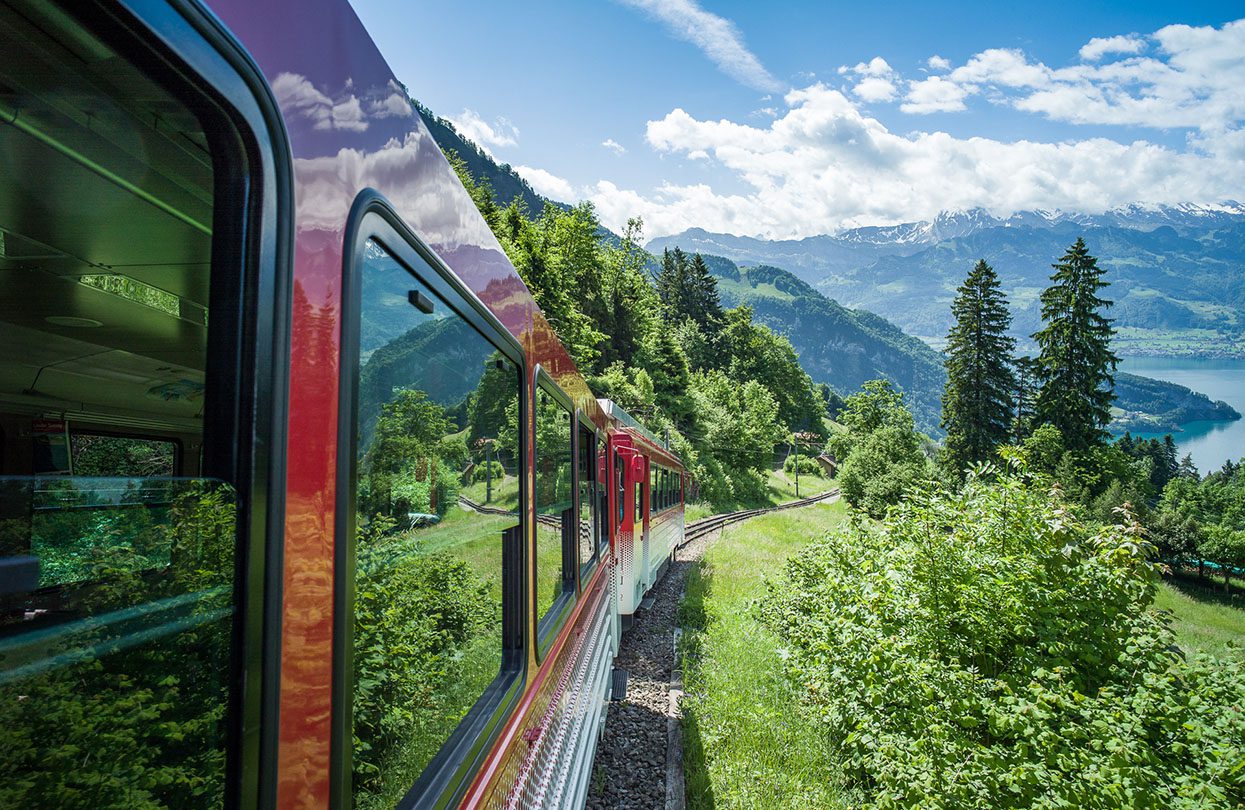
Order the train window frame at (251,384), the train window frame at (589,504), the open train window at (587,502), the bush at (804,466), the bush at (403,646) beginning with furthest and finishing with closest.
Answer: the bush at (804,466) < the open train window at (587,502) < the train window frame at (589,504) < the bush at (403,646) < the train window frame at (251,384)

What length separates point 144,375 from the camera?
6.48 ft

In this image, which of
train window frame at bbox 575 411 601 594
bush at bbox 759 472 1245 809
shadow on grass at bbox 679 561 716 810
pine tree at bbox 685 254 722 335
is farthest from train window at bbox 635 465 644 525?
pine tree at bbox 685 254 722 335

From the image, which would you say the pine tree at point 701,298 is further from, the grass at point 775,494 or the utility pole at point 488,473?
the utility pole at point 488,473

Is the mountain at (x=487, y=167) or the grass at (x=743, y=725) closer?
the grass at (x=743, y=725)

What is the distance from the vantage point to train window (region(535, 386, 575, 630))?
365cm

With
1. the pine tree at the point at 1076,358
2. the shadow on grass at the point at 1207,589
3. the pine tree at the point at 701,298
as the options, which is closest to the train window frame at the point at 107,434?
the shadow on grass at the point at 1207,589

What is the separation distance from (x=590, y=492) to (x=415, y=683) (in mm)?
4156

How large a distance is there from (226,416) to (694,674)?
8.95 metres

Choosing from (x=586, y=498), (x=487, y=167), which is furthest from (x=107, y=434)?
(x=487, y=167)

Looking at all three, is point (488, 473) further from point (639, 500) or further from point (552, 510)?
point (639, 500)

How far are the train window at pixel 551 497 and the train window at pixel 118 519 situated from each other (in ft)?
7.73

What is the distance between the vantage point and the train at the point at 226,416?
3.34ft

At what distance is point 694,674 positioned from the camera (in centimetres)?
923

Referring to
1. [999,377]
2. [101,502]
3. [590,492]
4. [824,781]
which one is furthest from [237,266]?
[999,377]
